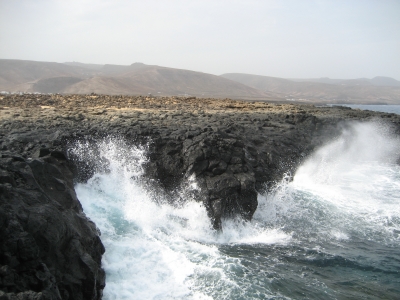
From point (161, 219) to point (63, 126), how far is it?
4786mm

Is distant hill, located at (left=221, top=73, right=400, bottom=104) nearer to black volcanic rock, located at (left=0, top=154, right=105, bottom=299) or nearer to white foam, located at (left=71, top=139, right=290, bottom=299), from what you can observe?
white foam, located at (left=71, top=139, right=290, bottom=299)

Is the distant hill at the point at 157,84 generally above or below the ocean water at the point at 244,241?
above

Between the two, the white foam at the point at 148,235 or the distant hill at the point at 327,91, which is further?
the distant hill at the point at 327,91

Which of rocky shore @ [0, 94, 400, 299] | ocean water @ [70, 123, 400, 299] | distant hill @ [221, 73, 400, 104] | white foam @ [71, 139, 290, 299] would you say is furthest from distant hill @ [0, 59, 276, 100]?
ocean water @ [70, 123, 400, 299]

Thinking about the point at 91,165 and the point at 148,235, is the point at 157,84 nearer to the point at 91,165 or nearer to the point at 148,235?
the point at 91,165

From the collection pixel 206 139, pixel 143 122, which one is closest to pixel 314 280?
pixel 206 139

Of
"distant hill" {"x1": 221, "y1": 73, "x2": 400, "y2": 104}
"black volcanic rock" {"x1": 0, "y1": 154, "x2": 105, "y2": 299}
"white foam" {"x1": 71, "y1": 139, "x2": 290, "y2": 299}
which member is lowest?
"white foam" {"x1": 71, "y1": 139, "x2": 290, "y2": 299}

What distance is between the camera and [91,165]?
1100 cm

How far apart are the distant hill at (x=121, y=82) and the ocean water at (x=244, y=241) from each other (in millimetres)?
35051

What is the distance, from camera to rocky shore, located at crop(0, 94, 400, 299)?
5.34 m

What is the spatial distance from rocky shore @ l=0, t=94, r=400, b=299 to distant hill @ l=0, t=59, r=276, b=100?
1208 inches

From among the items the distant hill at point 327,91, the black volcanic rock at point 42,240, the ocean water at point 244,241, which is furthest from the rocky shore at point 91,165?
the distant hill at point 327,91

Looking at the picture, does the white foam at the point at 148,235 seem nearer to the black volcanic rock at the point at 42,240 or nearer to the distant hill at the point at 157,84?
the black volcanic rock at the point at 42,240

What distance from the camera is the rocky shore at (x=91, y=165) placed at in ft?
17.5
